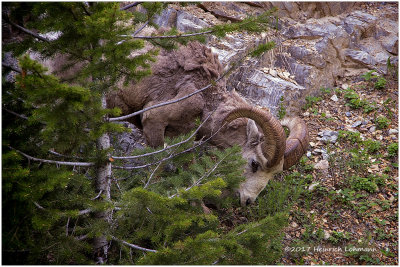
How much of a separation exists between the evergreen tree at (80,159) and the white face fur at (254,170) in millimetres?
1367

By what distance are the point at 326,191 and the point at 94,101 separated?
4850 millimetres

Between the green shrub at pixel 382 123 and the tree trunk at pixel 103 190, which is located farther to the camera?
the green shrub at pixel 382 123

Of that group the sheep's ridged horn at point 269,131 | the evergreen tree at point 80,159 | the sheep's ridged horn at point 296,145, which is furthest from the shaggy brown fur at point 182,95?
the evergreen tree at point 80,159

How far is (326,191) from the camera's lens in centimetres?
632

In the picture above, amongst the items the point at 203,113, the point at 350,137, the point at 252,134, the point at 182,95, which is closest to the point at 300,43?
the point at 350,137

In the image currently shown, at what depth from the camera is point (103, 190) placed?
392 cm

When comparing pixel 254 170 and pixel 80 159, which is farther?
pixel 254 170

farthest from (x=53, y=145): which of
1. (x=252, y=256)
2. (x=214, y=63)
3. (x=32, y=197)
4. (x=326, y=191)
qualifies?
(x=326, y=191)

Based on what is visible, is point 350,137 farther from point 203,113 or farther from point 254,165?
point 203,113

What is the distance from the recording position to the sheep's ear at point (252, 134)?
18.7 ft

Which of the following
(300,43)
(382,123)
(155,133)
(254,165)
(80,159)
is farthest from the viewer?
(300,43)

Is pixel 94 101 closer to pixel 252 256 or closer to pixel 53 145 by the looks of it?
pixel 53 145

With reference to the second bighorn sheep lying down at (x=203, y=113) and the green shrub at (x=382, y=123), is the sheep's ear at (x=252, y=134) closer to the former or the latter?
the second bighorn sheep lying down at (x=203, y=113)

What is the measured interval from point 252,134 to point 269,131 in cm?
65
